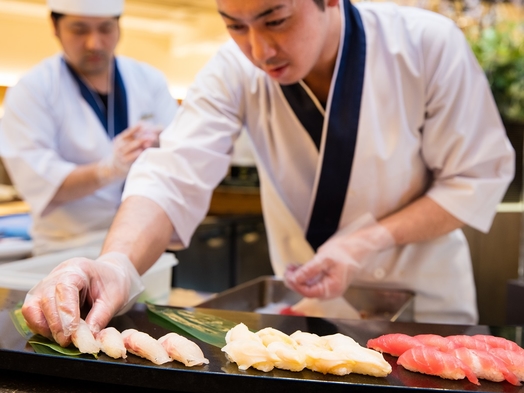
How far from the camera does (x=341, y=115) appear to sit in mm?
1748

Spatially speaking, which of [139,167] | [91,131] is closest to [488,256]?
[91,131]

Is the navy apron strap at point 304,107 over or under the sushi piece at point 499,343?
over

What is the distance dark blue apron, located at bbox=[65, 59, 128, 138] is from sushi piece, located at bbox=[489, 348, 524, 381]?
216cm

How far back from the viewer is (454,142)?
5.86 feet

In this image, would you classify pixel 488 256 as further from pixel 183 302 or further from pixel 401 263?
pixel 183 302

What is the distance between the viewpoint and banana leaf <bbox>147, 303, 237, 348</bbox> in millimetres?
1125

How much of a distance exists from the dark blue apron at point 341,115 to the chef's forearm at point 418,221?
6.6 inches

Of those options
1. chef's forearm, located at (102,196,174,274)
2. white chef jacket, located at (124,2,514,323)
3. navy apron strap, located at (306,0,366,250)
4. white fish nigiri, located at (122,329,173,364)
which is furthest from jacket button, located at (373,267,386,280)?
white fish nigiri, located at (122,329,173,364)

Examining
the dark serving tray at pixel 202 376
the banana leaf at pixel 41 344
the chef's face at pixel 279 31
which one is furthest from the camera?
the chef's face at pixel 279 31

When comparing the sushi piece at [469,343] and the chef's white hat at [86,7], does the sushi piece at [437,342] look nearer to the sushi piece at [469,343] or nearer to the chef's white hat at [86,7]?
the sushi piece at [469,343]

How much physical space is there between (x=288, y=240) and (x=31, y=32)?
4.35 meters

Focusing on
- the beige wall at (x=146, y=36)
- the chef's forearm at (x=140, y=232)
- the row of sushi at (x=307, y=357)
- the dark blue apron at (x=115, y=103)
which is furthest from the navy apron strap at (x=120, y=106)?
the beige wall at (x=146, y=36)

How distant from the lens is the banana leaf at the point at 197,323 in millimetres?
1125

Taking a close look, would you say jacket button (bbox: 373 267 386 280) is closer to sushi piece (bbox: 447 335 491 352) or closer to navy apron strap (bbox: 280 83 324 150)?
navy apron strap (bbox: 280 83 324 150)
